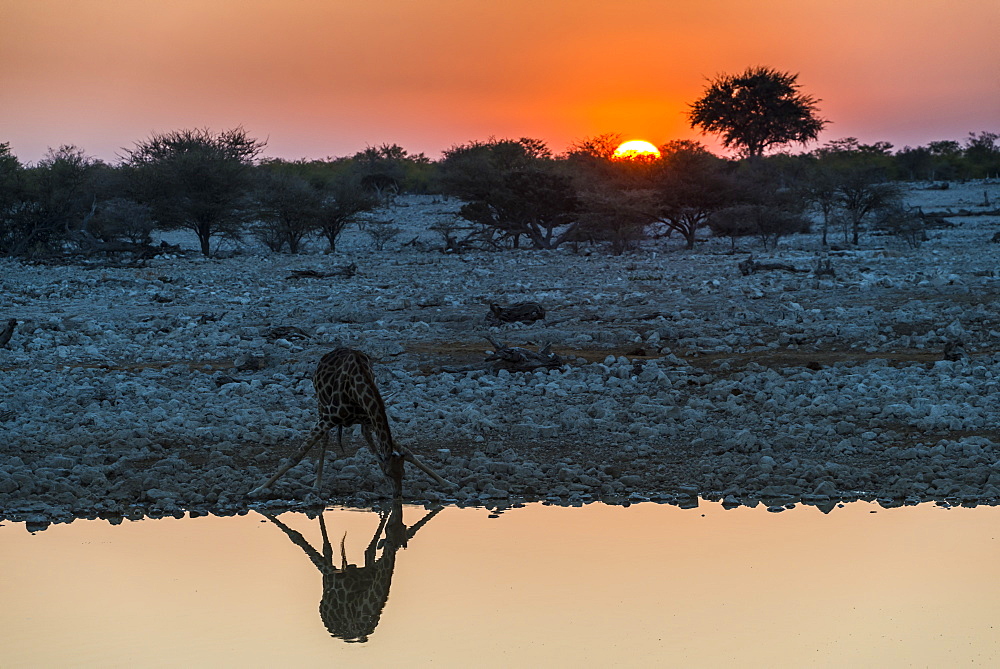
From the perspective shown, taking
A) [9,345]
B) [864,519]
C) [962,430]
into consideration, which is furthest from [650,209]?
[864,519]

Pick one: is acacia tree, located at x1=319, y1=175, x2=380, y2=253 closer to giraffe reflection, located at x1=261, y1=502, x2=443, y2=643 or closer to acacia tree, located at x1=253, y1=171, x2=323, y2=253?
acacia tree, located at x1=253, y1=171, x2=323, y2=253

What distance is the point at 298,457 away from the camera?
10.5 meters

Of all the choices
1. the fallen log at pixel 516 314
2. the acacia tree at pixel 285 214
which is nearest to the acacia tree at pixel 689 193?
the acacia tree at pixel 285 214

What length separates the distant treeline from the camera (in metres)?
37.0

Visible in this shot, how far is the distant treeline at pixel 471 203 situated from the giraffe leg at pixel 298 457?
84.2 feet

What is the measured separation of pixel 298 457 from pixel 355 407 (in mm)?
735

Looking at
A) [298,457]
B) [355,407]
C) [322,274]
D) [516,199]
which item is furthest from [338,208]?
[355,407]

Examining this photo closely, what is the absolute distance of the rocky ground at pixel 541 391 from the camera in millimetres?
10883

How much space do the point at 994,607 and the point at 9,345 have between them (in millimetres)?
15197

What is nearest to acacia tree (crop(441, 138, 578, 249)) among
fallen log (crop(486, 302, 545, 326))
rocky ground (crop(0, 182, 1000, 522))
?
rocky ground (crop(0, 182, 1000, 522))

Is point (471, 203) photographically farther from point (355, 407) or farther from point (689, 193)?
point (355, 407)

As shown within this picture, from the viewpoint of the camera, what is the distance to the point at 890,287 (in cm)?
2222

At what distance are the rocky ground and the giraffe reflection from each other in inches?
27.4

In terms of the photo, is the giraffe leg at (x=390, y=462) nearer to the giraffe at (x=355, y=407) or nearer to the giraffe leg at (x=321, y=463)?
the giraffe at (x=355, y=407)
